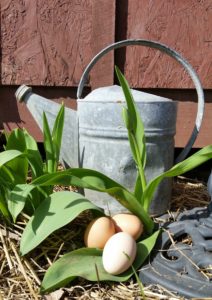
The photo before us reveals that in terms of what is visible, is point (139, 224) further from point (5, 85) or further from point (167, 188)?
point (5, 85)

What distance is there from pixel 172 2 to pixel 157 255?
118 centimetres

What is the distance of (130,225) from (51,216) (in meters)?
0.22

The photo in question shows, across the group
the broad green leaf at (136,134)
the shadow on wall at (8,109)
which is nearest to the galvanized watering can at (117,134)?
the broad green leaf at (136,134)

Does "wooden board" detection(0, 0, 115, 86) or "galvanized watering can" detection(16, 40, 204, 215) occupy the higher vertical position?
"wooden board" detection(0, 0, 115, 86)

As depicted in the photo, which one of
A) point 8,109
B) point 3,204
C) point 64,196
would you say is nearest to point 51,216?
point 64,196

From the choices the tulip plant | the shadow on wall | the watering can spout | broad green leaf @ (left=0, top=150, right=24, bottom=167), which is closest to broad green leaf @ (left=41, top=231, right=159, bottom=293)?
the tulip plant

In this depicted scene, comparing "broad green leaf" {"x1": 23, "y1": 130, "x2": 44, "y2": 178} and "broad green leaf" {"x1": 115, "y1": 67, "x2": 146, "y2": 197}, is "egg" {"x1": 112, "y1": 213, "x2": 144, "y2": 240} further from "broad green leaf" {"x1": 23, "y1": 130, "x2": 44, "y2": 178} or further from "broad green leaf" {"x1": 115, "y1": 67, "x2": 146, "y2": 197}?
→ "broad green leaf" {"x1": 23, "y1": 130, "x2": 44, "y2": 178}

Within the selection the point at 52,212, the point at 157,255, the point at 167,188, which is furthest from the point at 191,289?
the point at 167,188

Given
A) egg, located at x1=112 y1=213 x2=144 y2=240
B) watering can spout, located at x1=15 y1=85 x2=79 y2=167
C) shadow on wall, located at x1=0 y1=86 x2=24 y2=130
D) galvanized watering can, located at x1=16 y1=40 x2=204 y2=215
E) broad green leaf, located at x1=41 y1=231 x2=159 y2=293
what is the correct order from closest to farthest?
broad green leaf, located at x1=41 y1=231 x2=159 y2=293 < egg, located at x1=112 y1=213 x2=144 y2=240 < galvanized watering can, located at x1=16 y1=40 x2=204 y2=215 < watering can spout, located at x1=15 y1=85 x2=79 y2=167 < shadow on wall, located at x1=0 y1=86 x2=24 y2=130

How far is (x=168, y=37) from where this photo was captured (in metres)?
1.75

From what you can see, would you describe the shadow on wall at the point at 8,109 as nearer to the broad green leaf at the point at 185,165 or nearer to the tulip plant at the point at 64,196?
the tulip plant at the point at 64,196

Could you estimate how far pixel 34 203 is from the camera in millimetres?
1146

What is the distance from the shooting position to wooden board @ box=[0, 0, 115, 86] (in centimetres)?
178

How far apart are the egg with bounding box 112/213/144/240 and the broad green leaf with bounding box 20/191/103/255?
77mm
